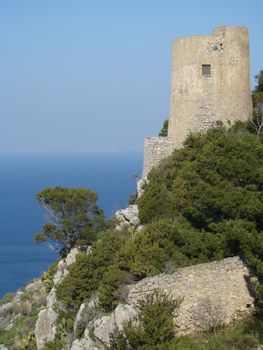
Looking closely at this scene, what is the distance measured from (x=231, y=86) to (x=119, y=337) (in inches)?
433

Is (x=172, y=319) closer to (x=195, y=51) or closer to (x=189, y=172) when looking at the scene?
(x=189, y=172)

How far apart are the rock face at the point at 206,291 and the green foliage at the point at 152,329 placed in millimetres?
347

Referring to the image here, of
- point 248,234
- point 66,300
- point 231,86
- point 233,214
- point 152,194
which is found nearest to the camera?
point 248,234

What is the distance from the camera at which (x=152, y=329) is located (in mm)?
12477

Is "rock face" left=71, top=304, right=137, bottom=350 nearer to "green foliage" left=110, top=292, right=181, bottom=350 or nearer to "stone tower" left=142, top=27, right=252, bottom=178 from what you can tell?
"green foliage" left=110, top=292, right=181, bottom=350

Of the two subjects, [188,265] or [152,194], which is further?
[152,194]

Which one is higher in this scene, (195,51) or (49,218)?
(195,51)

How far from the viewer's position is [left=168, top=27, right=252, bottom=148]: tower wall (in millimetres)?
20844

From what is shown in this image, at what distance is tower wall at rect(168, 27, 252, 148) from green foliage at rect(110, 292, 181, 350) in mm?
Answer: 9725

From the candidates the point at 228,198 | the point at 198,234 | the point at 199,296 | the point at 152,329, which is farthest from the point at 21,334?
the point at 228,198

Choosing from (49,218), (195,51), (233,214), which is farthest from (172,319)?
(49,218)

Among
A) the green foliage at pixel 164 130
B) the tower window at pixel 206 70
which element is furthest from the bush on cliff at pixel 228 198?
the green foliage at pixel 164 130

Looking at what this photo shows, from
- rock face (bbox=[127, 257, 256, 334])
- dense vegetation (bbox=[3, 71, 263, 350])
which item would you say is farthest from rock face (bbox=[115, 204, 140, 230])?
rock face (bbox=[127, 257, 256, 334])

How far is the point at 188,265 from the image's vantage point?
46.9 feet
